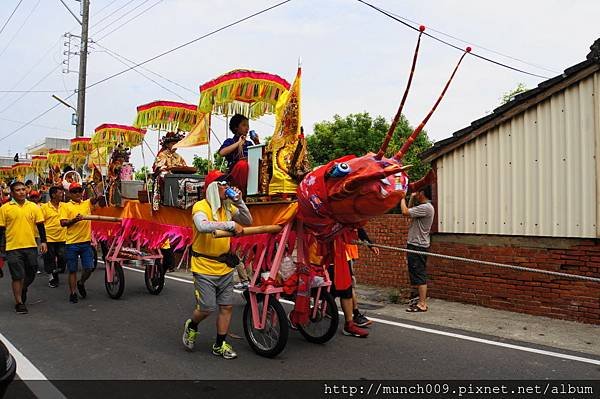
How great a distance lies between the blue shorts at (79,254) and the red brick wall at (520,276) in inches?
206

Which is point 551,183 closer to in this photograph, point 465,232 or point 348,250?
point 465,232

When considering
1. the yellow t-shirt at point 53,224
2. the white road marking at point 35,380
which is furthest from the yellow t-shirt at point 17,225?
the white road marking at point 35,380

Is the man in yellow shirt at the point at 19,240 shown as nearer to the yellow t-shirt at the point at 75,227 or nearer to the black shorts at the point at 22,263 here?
the black shorts at the point at 22,263

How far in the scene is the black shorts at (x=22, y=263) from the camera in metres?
7.30

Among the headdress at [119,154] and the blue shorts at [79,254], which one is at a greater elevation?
the headdress at [119,154]

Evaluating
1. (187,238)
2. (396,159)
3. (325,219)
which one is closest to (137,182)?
(187,238)

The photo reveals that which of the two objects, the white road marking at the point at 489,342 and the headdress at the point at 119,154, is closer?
the white road marking at the point at 489,342

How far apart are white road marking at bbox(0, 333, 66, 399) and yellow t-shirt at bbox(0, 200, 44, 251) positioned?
98.4 inches

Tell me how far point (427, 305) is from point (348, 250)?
2124 millimetres

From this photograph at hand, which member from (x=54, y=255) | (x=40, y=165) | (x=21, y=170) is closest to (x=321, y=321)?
(x=54, y=255)

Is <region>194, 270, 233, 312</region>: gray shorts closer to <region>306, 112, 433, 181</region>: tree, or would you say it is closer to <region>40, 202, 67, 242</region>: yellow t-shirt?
<region>40, 202, 67, 242</region>: yellow t-shirt

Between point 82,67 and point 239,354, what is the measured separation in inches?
723

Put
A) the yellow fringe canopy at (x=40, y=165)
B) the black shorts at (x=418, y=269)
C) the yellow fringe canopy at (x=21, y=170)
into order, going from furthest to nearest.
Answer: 1. the yellow fringe canopy at (x=21, y=170)
2. the yellow fringe canopy at (x=40, y=165)
3. the black shorts at (x=418, y=269)

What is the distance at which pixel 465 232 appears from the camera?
7.87 m
